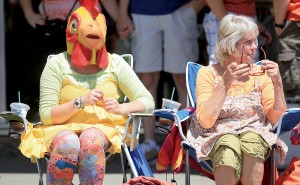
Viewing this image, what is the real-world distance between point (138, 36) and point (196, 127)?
2134 mm

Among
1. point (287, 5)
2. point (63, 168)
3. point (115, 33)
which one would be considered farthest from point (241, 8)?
point (63, 168)

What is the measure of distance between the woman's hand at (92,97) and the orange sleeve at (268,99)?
3.26 ft

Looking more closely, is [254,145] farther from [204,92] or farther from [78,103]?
[78,103]

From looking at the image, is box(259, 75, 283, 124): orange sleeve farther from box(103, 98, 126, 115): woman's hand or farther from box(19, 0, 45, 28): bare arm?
box(19, 0, 45, 28): bare arm

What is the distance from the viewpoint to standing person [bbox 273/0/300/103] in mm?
7180

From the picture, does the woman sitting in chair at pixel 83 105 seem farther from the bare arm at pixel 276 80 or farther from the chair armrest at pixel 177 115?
the bare arm at pixel 276 80

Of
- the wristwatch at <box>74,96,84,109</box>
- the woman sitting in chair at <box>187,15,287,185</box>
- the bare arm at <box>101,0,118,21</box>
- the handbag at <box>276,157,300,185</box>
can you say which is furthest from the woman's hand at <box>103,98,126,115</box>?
the bare arm at <box>101,0,118,21</box>

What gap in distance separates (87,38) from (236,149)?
1200 millimetres

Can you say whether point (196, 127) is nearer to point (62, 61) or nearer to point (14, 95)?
point (62, 61)

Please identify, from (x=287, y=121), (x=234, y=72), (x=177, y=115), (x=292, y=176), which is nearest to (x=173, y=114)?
(x=177, y=115)

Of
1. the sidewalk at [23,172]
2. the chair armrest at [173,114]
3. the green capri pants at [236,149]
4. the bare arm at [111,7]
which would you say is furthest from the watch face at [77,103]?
the bare arm at [111,7]

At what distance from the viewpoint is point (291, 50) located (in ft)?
23.9

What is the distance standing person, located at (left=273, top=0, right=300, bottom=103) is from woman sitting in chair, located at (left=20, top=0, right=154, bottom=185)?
1487 mm

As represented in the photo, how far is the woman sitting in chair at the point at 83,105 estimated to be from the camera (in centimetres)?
577
